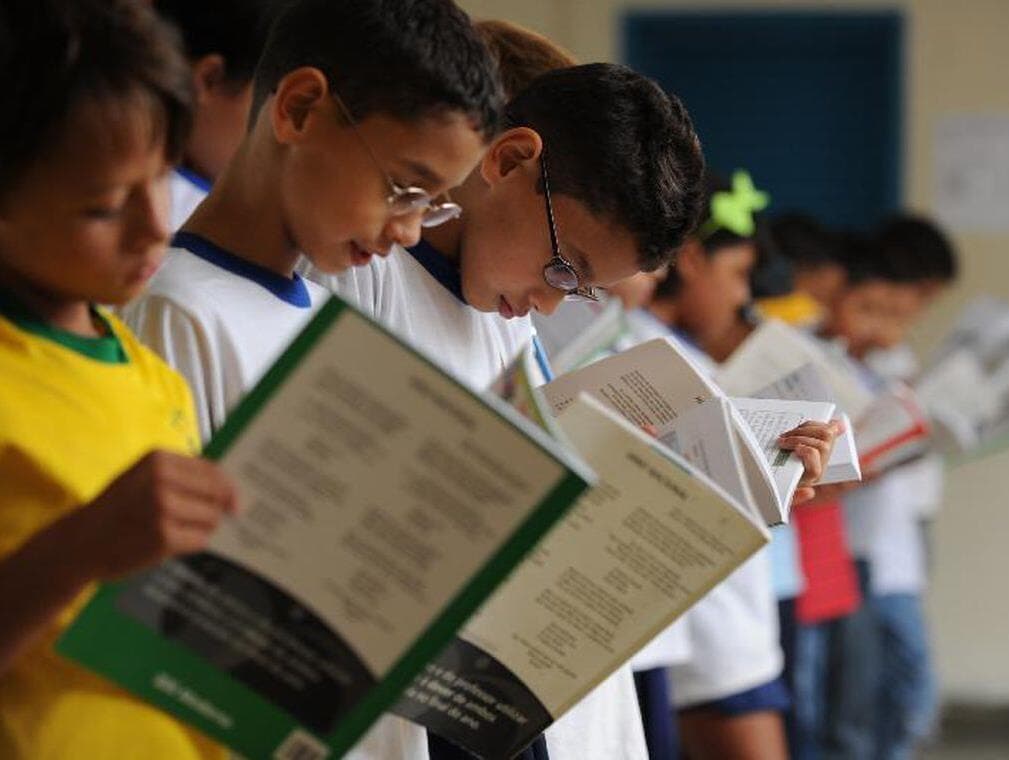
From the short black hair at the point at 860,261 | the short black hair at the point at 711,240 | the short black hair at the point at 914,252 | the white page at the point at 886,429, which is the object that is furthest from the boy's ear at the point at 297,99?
the short black hair at the point at 914,252

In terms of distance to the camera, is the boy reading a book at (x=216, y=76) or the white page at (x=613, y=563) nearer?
the white page at (x=613, y=563)

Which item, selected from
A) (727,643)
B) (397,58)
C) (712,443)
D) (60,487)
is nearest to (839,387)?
(727,643)

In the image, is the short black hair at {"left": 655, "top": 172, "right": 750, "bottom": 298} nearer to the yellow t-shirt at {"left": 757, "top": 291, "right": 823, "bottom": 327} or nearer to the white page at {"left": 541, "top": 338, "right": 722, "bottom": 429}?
the yellow t-shirt at {"left": 757, "top": 291, "right": 823, "bottom": 327}

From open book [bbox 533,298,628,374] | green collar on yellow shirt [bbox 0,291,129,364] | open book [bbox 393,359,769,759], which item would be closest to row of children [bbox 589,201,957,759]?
open book [bbox 533,298,628,374]

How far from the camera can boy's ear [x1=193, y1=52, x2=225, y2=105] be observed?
92.7 inches

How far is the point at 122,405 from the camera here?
1.38 metres

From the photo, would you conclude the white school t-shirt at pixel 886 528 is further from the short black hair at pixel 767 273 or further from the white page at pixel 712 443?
the white page at pixel 712 443

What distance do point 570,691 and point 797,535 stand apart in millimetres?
2808

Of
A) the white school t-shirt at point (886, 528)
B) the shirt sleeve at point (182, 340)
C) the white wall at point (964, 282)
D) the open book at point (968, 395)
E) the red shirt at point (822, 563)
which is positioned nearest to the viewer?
the shirt sleeve at point (182, 340)

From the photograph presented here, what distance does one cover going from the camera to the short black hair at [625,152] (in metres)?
2.05

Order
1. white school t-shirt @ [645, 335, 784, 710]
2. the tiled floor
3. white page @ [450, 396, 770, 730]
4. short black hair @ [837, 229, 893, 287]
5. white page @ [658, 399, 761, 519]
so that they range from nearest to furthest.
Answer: white page @ [450, 396, 770, 730], white page @ [658, 399, 761, 519], white school t-shirt @ [645, 335, 784, 710], short black hair @ [837, 229, 893, 287], the tiled floor

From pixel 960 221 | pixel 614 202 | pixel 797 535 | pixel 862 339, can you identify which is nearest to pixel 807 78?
pixel 960 221

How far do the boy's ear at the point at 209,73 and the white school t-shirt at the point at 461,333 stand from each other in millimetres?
413

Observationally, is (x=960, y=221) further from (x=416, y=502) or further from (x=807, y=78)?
(x=416, y=502)
